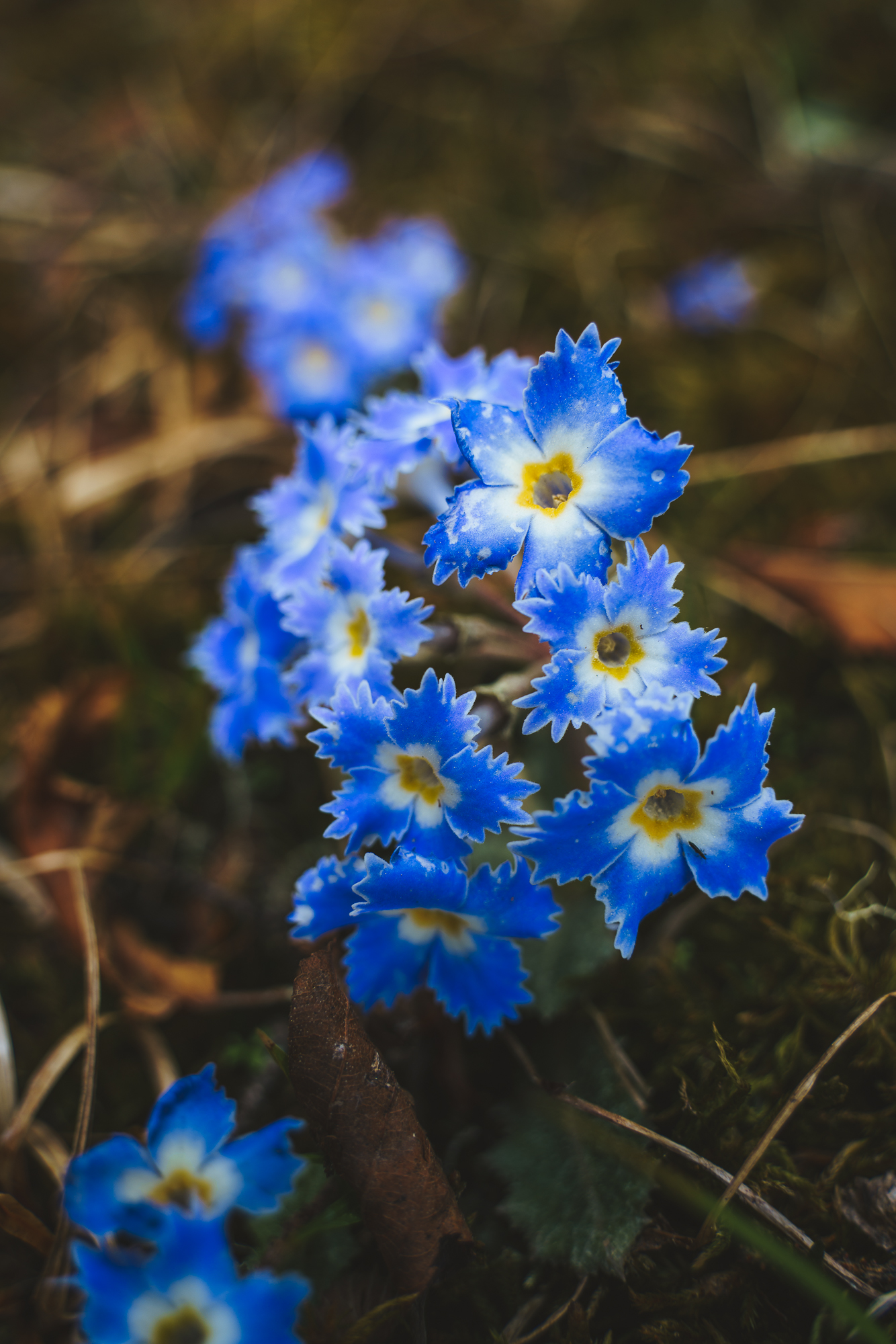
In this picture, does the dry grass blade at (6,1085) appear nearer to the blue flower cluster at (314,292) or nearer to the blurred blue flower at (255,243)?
the blue flower cluster at (314,292)

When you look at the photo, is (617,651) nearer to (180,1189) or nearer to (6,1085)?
(180,1189)

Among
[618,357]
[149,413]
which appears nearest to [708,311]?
[618,357]

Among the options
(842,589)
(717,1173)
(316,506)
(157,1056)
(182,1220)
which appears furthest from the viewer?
(842,589)

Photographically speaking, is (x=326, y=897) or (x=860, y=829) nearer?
(x=326, y=897)

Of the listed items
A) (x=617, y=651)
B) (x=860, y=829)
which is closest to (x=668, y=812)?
(x=617, y=651)

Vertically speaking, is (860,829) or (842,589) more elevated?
(842,589)

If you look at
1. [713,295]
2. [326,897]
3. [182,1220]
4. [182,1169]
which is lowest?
[182,1220]

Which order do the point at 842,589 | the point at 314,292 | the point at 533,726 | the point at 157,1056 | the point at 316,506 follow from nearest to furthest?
the point at 533,726, the point at 316,506, the point at 157,1056, the point at 842,589, the point at 314,292

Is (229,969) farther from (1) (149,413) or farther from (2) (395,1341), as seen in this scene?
(1) (149,413)
